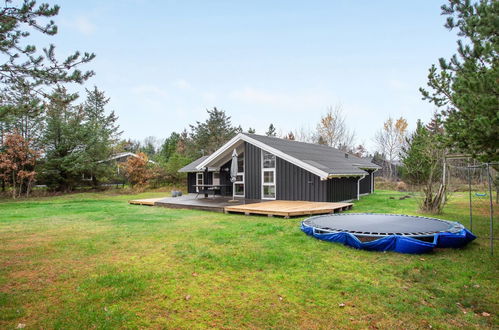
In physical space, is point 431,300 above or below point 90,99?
below

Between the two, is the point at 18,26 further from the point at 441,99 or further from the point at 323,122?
the point at 323,122

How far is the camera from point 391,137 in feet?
110

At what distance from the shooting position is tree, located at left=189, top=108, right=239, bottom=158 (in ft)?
101

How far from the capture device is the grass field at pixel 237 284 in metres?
2.85

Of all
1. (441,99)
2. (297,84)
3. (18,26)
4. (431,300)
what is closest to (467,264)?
(431,300)

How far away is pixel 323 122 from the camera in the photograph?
32.2 m

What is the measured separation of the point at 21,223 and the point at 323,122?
28896mm

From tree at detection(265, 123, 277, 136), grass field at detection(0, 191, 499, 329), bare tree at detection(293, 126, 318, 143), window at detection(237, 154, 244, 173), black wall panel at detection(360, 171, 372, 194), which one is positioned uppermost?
tree at detection(265, 123, 277, 136)

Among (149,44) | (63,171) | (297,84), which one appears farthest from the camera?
(297,84)

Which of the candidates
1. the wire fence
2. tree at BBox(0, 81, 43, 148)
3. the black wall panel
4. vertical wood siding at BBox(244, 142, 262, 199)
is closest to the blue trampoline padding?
the wire fence

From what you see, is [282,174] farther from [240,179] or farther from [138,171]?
[138,171]

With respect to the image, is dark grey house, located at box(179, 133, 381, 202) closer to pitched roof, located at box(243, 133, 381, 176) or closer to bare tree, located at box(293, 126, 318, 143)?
pitched roof, located at box(243, 133, 381, 176)

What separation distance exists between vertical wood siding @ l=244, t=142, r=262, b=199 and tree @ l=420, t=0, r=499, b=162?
7960mm

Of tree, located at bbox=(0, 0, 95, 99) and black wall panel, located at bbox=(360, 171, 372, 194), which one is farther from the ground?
tree, located at bbox=(0, 0, 95, 99)
